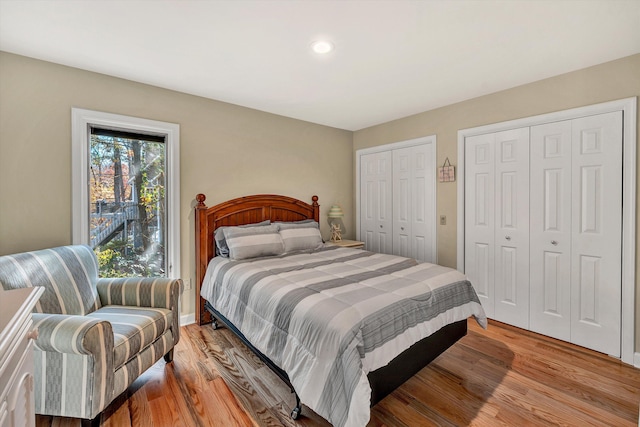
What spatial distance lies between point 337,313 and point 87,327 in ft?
4.32

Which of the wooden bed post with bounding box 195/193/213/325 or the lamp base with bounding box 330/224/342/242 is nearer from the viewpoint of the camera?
the wooden bed post with bounding box 195/193/213/325

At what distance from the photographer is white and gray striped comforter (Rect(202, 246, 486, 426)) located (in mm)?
1502


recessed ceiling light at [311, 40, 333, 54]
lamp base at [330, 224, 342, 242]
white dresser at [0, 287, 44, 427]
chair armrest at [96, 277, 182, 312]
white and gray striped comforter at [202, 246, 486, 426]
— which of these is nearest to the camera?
white dresser at [0, 287, 44, 427]

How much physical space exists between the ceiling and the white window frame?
40 cm

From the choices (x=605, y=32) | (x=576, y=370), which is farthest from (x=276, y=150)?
(x=576, y=370)

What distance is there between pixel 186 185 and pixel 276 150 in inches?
47.6

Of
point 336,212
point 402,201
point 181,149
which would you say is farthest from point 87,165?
point 402,201

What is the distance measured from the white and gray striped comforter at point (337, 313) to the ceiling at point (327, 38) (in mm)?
1704

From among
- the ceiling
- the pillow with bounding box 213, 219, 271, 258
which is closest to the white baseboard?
the pillow with bounding box 213, 219, 271, 258

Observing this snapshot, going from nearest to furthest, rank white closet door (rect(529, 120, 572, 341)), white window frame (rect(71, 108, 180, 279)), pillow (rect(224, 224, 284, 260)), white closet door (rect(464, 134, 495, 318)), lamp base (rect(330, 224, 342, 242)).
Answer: white window frame (rect(71, 108, 180, 279)) → white closet door (rect(529, 120, 572, 341)) → pillow (rect(224, 224, 284, 260)) → white closet door (rect(464, 134, 495, 318)) → lamp base (rect(330, 224, 342, 242))

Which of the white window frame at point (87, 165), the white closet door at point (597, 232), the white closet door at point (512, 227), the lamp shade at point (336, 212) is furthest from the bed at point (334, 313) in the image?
the lamp shade at point (336, 212)

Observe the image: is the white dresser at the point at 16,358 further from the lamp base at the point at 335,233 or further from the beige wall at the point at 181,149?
the lamp base at the point at 335,233

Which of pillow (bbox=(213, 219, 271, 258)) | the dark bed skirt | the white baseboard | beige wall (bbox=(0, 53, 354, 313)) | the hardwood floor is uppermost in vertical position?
beige wall (bbox=(0, 53, 354, 313))

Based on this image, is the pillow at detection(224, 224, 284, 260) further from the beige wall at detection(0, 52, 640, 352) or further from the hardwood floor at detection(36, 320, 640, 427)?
the hardwood floor at detection(36, 320, 640, 427)
